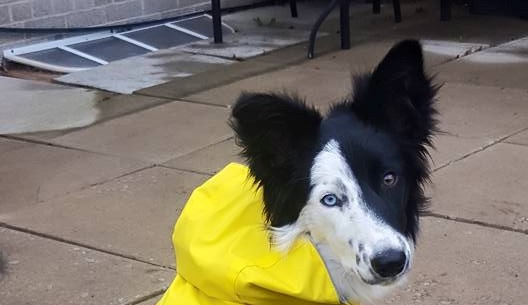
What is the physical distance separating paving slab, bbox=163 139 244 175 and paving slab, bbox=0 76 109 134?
47.2 inches

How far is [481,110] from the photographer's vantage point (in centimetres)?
766

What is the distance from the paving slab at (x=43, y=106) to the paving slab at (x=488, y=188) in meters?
2.93

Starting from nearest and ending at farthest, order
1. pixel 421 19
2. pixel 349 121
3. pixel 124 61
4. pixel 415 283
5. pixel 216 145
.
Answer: pixel 349 121
pixel 415 283
pixel 216 145
pixel 124 61
pixel 421 19

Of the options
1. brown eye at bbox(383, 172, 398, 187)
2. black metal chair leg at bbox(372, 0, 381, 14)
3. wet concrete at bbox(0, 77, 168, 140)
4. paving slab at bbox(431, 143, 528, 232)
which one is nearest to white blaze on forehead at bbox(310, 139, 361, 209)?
brown eye at bbox(383, 172, 398, 187)

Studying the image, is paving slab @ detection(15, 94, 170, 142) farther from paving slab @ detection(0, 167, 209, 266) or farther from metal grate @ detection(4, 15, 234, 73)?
paving slab @ detection(0, 167, 209, 266)

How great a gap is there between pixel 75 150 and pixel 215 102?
142cm

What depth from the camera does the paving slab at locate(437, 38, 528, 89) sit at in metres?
8.45

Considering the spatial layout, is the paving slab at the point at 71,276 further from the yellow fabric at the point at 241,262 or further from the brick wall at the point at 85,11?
the brick wall at the point at 85,11

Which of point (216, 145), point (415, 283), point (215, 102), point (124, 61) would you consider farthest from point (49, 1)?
point (415, 283)

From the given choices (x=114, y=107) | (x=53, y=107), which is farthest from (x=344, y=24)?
(x=53, y=107)

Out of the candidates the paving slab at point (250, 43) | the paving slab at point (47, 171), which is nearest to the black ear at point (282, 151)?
the paving slab at point (47, 171)

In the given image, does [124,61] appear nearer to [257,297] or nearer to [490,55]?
[490,55]

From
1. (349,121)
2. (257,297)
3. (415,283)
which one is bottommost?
(415,283)

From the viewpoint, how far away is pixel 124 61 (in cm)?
952
